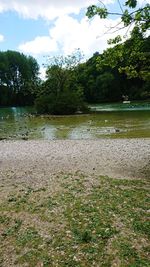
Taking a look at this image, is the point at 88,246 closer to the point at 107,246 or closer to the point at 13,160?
the point at 107,246

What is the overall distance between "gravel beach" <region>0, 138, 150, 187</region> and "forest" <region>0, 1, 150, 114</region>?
298 cm

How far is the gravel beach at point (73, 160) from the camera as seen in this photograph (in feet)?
42.2

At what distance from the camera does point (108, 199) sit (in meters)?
9.20

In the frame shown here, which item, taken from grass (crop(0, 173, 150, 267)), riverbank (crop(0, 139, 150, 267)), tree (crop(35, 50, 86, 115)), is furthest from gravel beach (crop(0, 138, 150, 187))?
tree (crop(35, 50, 86, 115))

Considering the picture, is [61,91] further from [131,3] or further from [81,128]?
[131,3]

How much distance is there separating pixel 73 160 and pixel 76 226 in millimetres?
8245

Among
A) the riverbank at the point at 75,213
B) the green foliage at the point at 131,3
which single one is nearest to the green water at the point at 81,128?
the riverbank at the point at 75,213

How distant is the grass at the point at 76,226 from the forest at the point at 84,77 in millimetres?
4203

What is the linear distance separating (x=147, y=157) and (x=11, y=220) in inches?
359

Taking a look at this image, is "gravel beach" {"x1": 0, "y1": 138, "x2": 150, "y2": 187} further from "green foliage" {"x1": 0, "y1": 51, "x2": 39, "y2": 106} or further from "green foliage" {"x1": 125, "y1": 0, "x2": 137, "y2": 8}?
"green foliage" {"x1": 0, "y1": 51, "x2": 39, "y2": 106}

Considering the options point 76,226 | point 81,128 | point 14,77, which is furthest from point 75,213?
point 14,77

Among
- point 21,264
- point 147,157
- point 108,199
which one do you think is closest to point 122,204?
point 108,199

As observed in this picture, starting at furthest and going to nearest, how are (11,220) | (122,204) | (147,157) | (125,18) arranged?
(147,157) < (125,18) < (122,204) < (11,220)

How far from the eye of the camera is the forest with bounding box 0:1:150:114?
11.1 metres
